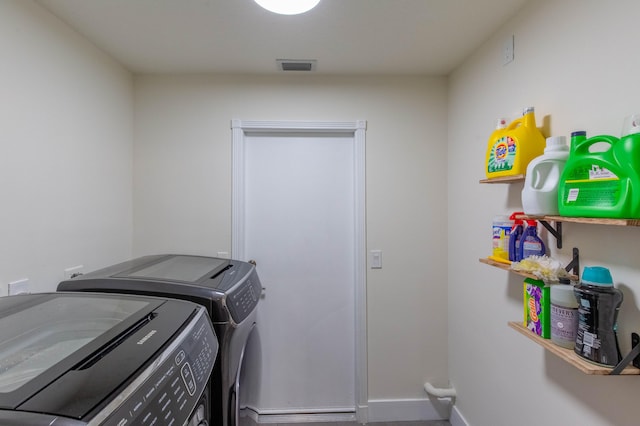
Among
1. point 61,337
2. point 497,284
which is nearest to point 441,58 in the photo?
point 497,284

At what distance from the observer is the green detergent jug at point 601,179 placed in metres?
0.78

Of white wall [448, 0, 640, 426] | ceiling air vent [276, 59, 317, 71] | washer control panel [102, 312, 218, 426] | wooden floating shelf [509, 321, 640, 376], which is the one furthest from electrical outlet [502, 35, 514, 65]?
washer control panel [102, 312, 218, 426]

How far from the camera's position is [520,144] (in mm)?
1194

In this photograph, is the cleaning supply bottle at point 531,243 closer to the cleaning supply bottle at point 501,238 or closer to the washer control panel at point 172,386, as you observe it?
the cleaning supply bottle at point 501,238

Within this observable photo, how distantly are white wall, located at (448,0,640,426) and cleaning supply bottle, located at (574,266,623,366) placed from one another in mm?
68

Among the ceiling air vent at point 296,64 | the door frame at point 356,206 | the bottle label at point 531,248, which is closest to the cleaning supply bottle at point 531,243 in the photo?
the bottle label at point 531,248

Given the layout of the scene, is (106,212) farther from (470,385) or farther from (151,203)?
(470,385)

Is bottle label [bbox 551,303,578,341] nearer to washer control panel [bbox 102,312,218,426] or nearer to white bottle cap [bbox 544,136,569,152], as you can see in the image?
white bottle cap [bbox 544,136,569,152]

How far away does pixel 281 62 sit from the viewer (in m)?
1.80

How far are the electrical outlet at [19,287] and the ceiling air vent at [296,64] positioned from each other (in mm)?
1636

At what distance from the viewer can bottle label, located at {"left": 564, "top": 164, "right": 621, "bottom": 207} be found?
2.70ft

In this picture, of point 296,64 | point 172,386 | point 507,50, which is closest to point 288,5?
point 296,64

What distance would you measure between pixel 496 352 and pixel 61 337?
5.83ft

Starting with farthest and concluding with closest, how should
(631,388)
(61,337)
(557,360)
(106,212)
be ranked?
(106,212)
(557,360)
(631,388)
(61,337)
